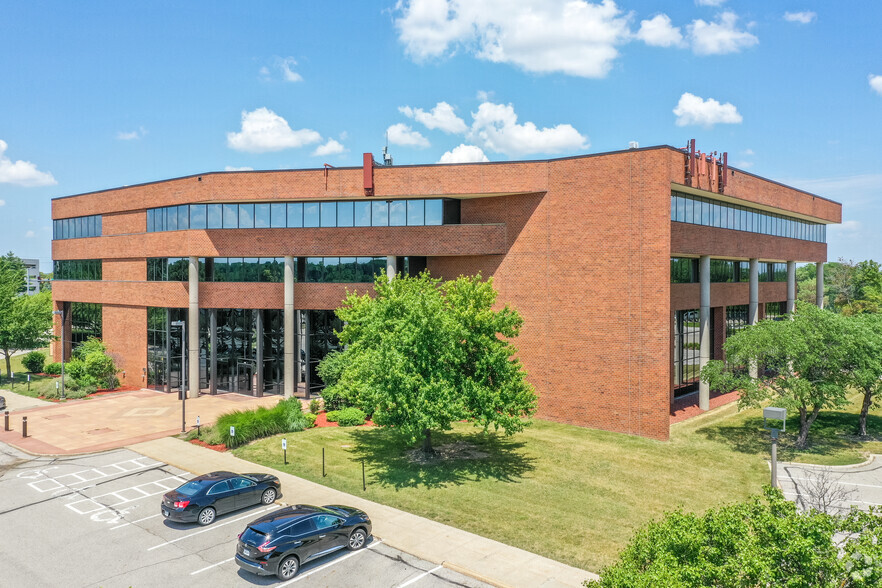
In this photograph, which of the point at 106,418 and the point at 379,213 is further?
the point at 379,213

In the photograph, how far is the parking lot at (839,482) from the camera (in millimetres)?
20797

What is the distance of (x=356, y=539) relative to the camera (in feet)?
54.4

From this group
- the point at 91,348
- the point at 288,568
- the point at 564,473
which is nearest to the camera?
the point at 288,568

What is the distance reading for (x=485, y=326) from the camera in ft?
79.1

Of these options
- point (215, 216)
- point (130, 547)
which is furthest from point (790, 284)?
point (130, 547)

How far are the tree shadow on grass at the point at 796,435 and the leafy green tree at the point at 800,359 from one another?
77cm

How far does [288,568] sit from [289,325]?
24595mm

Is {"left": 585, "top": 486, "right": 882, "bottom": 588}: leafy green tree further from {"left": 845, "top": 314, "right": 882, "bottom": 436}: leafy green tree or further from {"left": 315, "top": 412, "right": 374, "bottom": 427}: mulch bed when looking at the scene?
{"left": 315, "top": 412, "right": 374, "bottom": 427}: mulch bed

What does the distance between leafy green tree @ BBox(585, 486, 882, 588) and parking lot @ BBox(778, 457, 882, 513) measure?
1430 centimetres

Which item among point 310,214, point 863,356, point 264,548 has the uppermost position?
point 310,214

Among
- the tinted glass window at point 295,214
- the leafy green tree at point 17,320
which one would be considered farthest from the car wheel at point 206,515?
the leafy green tree at point 17,320

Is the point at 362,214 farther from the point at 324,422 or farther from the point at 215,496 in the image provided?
the point at 215,496

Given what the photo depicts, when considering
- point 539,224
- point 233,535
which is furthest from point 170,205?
point 233,535

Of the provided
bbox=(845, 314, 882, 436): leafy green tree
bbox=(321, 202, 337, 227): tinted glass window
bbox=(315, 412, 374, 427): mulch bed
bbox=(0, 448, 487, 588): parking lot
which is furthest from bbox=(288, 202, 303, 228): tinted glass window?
bbox=(845, 314, 882, 436): leafy green tree
